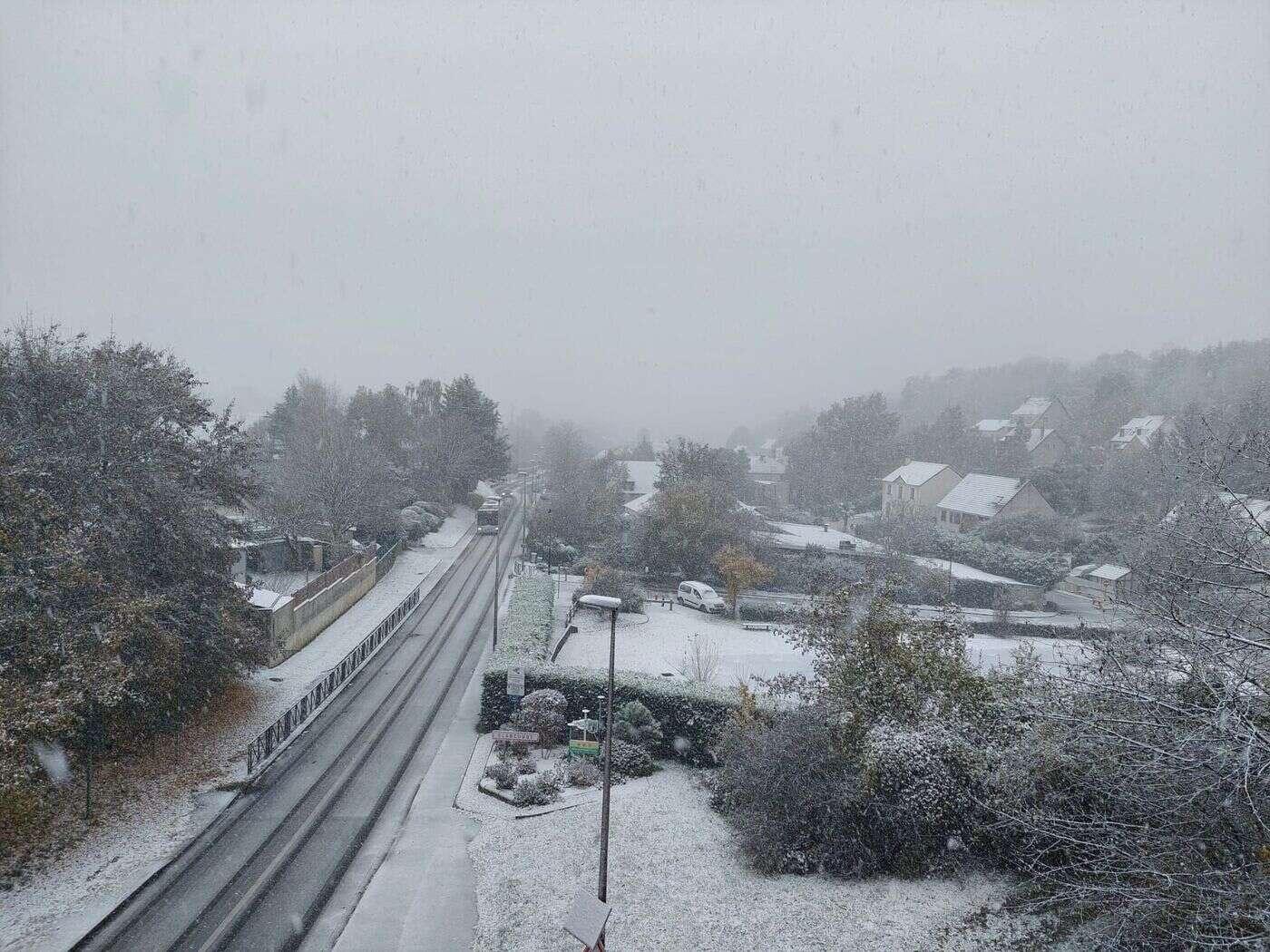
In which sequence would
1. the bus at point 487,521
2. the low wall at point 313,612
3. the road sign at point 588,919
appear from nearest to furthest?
the road sign at point 588,919, the low wall at point 313,612, the bus at point 487,521

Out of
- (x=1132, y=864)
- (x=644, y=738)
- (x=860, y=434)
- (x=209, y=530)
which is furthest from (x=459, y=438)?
(x=1132, y=864)

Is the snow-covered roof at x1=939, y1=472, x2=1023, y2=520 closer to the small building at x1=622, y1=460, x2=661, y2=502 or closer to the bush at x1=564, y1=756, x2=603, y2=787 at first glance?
the small building at x1=622, y1=460, x2=661, y2=502

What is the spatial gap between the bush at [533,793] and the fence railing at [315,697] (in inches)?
232

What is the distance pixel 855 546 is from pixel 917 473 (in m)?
18.8

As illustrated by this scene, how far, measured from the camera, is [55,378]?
16891 mm

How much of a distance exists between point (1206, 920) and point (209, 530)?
66.3ft

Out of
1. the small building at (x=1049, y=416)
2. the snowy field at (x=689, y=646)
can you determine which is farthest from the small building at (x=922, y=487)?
the snowy field at (x=689, y=646)

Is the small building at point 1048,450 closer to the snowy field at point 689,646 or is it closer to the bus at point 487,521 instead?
the snowy field at point 689,646

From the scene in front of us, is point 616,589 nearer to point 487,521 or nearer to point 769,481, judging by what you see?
point 487,521

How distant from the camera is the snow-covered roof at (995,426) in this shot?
76.7 m

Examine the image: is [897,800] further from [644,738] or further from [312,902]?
[312,902]

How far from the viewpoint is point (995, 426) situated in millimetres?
79250

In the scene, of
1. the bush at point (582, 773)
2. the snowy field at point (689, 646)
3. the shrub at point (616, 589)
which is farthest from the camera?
the shrub at point (616, 589)

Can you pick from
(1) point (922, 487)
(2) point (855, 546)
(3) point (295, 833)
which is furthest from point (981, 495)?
(3) point (295, 833)
